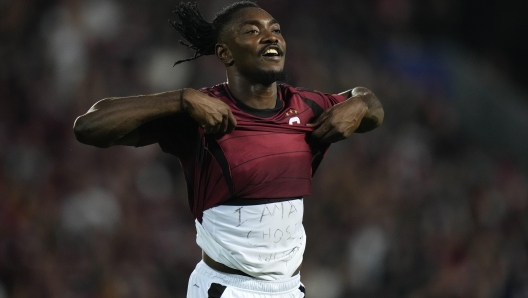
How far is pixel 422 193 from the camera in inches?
292

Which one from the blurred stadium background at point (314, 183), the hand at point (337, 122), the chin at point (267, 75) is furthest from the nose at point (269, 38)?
the blurred stadium background at point (314, 183)

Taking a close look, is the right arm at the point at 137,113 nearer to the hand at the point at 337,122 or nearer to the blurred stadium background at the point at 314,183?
the hand at the point at 337,122

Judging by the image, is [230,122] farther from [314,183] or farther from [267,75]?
[314,183]

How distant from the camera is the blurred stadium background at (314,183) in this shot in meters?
5.91

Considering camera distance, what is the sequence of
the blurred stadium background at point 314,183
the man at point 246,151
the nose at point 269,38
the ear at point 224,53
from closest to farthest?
the man at point 246,151 → the nose at point 269,38 → the ear at point 224,53 → the blurred stadium background at point 314,183

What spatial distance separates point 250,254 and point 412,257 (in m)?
4.00

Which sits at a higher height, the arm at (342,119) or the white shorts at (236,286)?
the arm at (342,119)

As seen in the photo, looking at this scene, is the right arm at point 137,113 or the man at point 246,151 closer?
the right arm at point 137,113

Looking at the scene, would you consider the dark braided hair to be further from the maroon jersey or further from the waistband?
the waistband

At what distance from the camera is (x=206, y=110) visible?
2934 millimetres

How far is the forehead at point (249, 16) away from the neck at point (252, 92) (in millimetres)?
239

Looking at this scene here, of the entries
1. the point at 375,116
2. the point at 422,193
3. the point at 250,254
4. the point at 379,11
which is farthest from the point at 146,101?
the point at 379,11

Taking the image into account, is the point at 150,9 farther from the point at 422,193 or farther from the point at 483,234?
the point at 483,234

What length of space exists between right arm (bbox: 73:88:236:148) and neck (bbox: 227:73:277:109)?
0.34m
